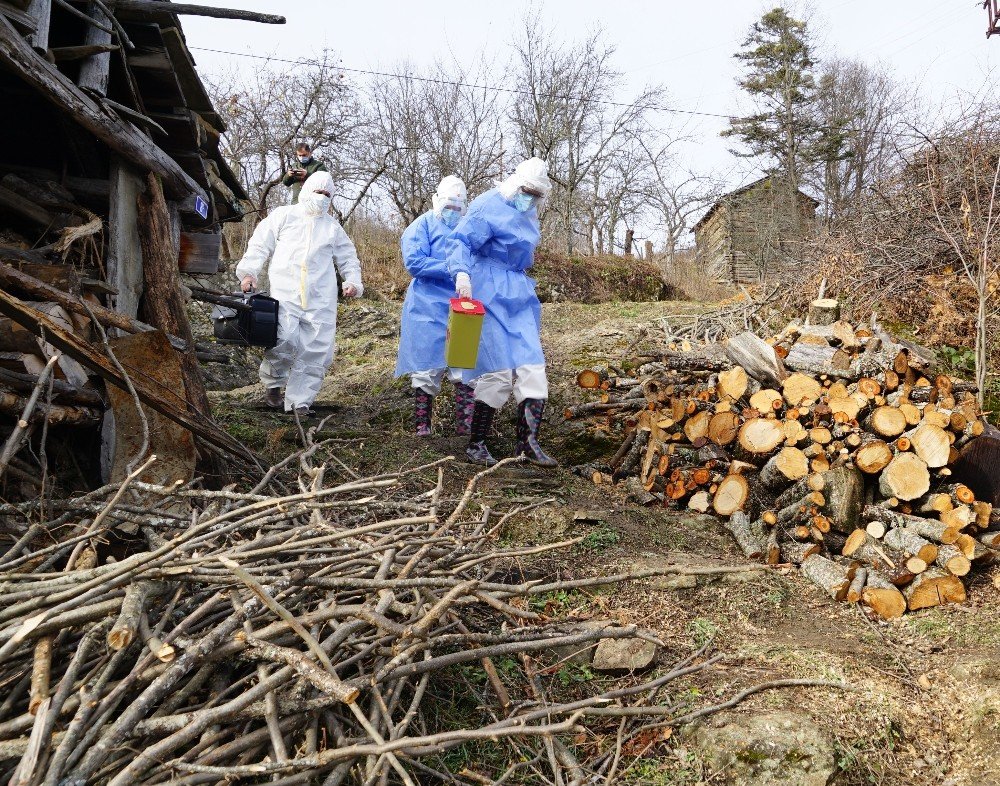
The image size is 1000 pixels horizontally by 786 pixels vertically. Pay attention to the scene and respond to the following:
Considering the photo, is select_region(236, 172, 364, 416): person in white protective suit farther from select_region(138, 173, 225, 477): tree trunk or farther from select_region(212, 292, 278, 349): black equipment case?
select_region(138, 173, 225, 477): tree trunk

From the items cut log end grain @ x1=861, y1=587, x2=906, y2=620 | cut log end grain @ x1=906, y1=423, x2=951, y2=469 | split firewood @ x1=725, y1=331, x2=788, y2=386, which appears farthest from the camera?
split firewood @ x1=725, y1=331, x2=788, y2=386

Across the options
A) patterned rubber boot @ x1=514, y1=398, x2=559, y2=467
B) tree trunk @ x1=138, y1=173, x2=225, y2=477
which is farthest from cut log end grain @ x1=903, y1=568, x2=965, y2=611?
tree trunk @ x1=138, y1=173, x2=225, y2=477

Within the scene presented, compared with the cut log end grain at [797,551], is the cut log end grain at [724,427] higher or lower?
higher

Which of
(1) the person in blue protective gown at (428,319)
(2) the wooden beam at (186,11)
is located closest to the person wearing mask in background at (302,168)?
(1) the person in blue protective gown at (428,319)

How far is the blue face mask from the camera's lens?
4.81 meters

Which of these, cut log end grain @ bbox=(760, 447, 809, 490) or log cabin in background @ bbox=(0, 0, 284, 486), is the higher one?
log cabin in background @ bbox=(0, 0, 284, 486)

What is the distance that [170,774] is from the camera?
165 cm

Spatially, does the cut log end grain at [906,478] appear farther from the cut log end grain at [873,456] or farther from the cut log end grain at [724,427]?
the cut log end grain at [724,427]

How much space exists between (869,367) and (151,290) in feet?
13.6

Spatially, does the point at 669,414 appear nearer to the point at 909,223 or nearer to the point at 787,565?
the point at 787,565

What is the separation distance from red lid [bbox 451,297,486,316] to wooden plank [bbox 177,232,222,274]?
198cm

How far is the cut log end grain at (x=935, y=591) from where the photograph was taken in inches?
129

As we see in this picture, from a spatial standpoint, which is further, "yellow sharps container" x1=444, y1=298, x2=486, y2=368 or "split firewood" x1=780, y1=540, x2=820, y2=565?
"yellow sharps container" x1=444, y1=298, x2=486, y2=368

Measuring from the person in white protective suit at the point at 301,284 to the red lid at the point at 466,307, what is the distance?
1.42 m
